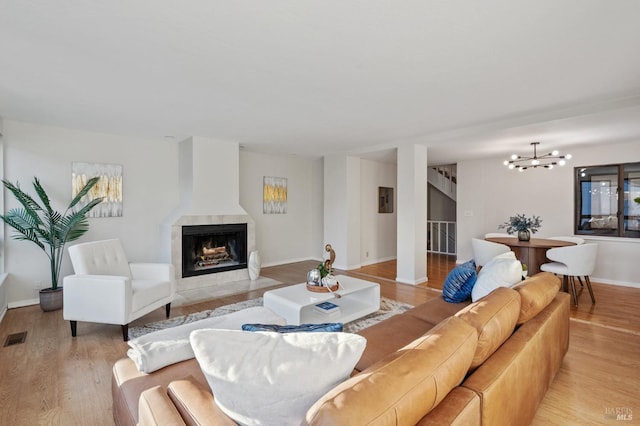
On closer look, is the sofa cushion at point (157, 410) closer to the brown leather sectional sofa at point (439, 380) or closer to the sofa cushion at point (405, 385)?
the brown leather sectional sofa at point (439, 380)

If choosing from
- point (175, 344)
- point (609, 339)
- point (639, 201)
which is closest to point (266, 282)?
point (175, 344)

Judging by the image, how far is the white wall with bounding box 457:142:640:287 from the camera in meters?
5.08

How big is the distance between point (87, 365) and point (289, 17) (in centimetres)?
306

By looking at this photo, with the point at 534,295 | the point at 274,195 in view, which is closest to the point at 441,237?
the point at 274,195

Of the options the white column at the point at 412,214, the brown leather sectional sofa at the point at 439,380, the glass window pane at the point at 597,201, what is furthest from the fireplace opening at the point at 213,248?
the glass window pane at the point at 597,201

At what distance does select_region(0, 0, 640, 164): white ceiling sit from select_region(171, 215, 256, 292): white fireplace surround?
4.82 feet

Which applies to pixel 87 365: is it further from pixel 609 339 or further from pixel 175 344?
pixel 609 339

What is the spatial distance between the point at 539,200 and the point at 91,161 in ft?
25.4

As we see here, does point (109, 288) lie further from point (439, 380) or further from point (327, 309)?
point (439, 380)

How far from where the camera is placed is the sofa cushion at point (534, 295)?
5.96 feet

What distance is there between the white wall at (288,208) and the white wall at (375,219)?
3.40ft

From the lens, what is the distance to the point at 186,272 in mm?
4855

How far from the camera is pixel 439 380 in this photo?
1.03 metres

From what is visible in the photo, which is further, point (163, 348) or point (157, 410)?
point (163, 348)
